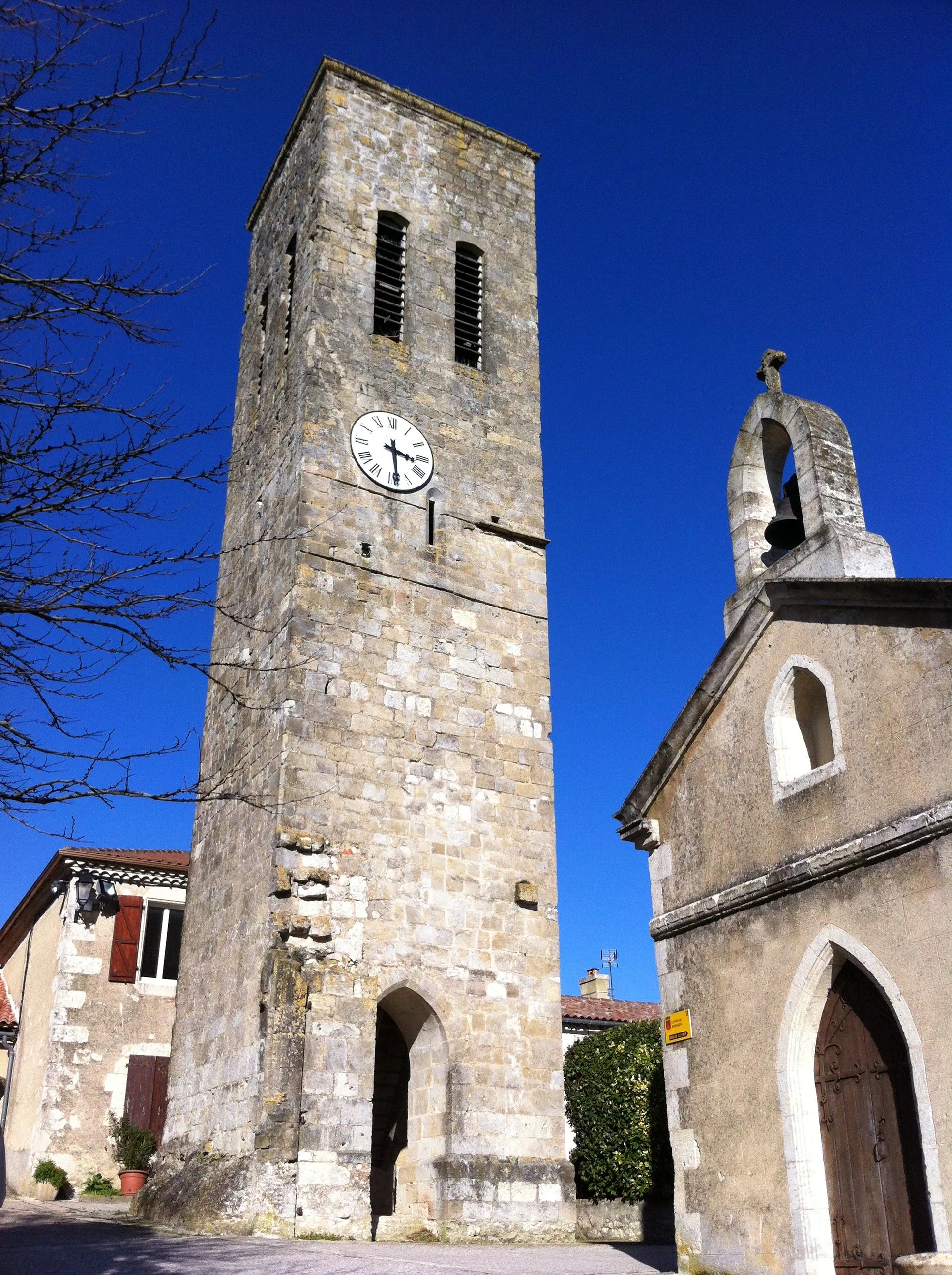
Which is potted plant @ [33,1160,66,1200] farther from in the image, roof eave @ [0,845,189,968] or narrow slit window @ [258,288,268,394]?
narrow slit window @ [258,288,268,394]

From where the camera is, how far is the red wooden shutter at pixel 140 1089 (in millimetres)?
14461

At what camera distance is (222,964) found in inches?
461

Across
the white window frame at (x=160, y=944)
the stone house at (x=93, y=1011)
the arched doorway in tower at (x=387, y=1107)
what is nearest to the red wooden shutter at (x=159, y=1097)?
the stone house at (x=93, y=1011)

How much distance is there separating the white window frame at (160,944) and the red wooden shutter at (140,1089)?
0.88 meters

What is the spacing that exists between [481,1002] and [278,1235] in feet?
9.48

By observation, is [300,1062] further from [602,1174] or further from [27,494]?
[27,494]

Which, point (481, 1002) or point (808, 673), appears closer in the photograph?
point (808, 673)

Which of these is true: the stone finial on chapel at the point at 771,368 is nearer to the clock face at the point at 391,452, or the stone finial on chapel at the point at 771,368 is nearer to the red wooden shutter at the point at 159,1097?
the clock face at the point at 391,452

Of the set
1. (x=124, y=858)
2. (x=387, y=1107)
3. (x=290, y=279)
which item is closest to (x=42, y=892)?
(x=124, y=858)

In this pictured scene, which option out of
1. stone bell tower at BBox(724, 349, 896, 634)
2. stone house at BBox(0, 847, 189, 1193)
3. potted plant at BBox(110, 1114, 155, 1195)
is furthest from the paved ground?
stone bell tower at BBox(724, 349, 896, 634)

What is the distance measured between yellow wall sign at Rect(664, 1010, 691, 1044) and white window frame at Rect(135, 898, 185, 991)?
30.6ft

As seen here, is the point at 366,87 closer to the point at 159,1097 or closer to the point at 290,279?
the point at 290,279

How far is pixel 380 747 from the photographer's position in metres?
11.8

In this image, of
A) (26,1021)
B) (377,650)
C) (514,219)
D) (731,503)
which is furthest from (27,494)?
(26,1021)
